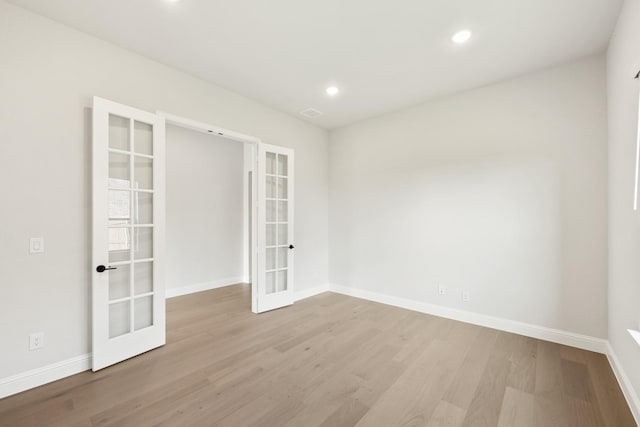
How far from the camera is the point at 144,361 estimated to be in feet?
8.25

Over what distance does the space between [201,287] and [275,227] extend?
7.06 ft

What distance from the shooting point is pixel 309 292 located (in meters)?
4.62

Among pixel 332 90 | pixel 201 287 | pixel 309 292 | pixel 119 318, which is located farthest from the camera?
pixel 201 287

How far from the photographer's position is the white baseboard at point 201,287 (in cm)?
462

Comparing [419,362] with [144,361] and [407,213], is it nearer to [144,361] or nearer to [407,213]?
[407,213]

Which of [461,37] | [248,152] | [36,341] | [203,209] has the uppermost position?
[461,37]

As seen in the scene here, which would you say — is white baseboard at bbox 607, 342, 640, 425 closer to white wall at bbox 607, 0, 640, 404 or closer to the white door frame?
white wall at bbox 607, 0, 640, 404

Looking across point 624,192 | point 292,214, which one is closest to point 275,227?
point 292,214

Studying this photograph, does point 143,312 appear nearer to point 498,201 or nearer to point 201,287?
point 201,287

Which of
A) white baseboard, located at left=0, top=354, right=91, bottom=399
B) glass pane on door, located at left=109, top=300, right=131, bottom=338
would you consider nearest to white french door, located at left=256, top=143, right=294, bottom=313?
glass pane on door, located at left=109, top=300, right=131, bottom=338

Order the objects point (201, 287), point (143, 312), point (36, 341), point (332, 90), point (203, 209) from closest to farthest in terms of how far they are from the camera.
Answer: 1. point (36, 341)
2. point (143, 312)
3. point (332, 90)
4. point (201, 287)
5. point (203, 209)

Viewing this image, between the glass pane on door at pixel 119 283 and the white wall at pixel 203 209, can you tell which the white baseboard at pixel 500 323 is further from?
the glass pane on door at pixel 119 283

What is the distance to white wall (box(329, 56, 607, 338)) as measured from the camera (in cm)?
272

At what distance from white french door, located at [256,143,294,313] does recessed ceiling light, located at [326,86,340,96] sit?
Answer: 1.07m
